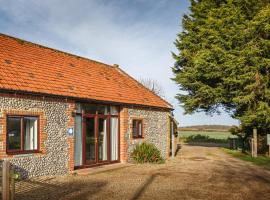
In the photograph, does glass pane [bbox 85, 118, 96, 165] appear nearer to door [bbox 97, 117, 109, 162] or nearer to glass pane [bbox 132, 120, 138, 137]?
door [bbox 97, 117, 109, 162]

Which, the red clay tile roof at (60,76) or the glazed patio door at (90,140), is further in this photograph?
the glazed patio door at (90,140)

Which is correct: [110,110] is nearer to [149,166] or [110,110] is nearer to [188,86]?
[149,166]

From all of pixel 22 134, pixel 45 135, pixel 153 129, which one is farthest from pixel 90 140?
pixel 153 129

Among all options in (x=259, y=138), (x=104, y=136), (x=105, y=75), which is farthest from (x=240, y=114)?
(x=104, y=136)

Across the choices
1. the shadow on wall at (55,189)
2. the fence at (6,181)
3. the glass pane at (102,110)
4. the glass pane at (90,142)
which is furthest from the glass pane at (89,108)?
the fence at (6,181)

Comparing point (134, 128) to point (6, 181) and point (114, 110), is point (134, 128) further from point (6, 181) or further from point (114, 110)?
point (6, 181)

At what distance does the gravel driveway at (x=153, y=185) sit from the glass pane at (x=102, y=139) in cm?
200

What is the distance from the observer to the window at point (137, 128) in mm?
19788

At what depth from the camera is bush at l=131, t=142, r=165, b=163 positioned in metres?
19.1

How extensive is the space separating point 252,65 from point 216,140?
2363 cm

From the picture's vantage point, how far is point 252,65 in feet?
82.4

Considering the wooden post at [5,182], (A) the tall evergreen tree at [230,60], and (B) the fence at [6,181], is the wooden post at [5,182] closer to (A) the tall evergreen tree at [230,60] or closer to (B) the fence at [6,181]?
(B) the fence at [6,181]

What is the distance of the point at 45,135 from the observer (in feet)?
45.8

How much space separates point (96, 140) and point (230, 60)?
1312 cm
